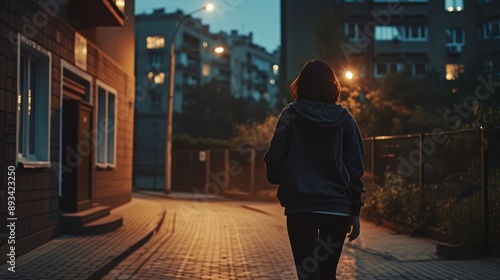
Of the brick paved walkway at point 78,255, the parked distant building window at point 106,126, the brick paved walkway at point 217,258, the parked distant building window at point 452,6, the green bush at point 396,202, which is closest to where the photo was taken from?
the brick paved walkway at point 78,255

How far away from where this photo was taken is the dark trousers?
11.2ft

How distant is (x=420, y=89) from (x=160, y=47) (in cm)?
4094

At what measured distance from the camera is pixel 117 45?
16250mm

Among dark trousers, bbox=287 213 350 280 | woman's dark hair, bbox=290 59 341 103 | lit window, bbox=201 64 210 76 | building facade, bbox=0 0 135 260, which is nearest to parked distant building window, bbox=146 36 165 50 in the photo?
lit window, bbox=201 64 210 76

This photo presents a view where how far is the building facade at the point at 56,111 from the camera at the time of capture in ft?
26.6

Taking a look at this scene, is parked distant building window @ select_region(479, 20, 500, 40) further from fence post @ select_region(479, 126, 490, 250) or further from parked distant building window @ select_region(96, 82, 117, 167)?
fence post @ select_region(479, 126, 490, 250)

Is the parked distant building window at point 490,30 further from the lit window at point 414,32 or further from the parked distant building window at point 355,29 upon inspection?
the parked distant building window at point 355,29

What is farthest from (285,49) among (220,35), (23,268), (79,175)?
(23,268)

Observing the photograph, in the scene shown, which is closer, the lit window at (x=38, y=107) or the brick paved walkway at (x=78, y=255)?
the brick paved walkway at (x=78, y=255)

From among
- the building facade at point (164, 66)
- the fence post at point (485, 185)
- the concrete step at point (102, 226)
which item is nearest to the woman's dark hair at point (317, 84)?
the fence post at point (485, 185)

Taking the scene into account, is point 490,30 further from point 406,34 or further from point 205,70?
point 205,70

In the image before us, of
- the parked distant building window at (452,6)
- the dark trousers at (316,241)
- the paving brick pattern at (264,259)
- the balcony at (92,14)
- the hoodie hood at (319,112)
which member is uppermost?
the parked distant building window at (452,6)

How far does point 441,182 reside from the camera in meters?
10.9

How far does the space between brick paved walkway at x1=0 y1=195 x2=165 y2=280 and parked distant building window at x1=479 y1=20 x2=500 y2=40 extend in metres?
38.8
